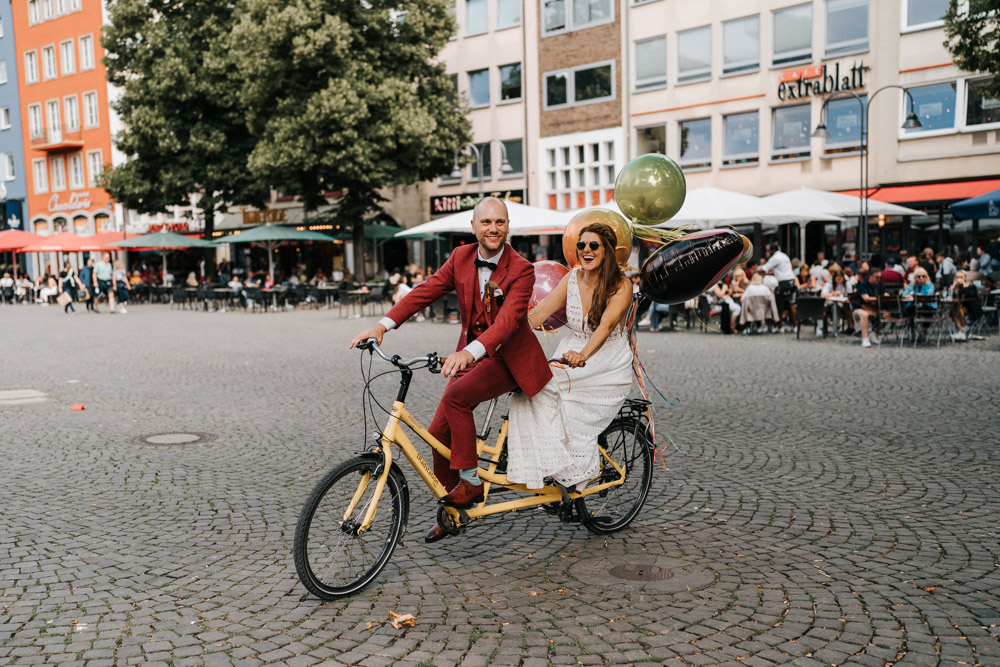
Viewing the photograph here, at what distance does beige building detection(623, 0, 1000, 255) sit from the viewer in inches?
1065

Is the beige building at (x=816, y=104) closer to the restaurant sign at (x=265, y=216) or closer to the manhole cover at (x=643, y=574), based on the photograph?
the restaurant sign at (x=265, y=216)

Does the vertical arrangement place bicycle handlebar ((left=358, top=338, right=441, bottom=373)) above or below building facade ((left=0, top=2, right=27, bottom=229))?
below

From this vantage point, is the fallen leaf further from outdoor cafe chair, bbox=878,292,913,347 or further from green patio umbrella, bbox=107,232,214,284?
green patio umbrella, bbox=107,232,214,284

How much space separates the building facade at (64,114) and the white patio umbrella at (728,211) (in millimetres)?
41338

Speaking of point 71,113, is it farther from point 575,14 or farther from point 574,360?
point 574,360

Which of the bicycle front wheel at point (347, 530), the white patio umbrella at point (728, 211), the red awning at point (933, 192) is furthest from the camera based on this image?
the red awning at point (933, 192)

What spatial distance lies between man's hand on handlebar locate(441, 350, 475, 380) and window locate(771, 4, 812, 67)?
2886 centimetres

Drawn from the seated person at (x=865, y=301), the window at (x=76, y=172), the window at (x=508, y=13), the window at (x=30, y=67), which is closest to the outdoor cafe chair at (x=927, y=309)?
the seated person at (x=865, y=301)

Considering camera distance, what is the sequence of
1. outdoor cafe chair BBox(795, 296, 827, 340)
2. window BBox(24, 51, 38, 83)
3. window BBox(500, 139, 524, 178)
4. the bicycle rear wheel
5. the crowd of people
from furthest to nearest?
window BBox(24, 51, 38, 83) < window BBox(500, 139, 524, 178) < outdoor cafe chair BBox(795, 296, 827, 340) < the crowd of people < the bicycle rear wheel

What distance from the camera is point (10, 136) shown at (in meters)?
57.6

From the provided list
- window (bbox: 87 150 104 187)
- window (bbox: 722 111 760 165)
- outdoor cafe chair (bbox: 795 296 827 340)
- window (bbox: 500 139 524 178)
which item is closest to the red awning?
window (bbox: 722 111 760 165)

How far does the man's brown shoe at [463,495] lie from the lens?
4.63 m

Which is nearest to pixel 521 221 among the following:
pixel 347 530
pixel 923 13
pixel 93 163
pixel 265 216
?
pixel 923 13

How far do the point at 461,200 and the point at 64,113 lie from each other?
95.2 feet
